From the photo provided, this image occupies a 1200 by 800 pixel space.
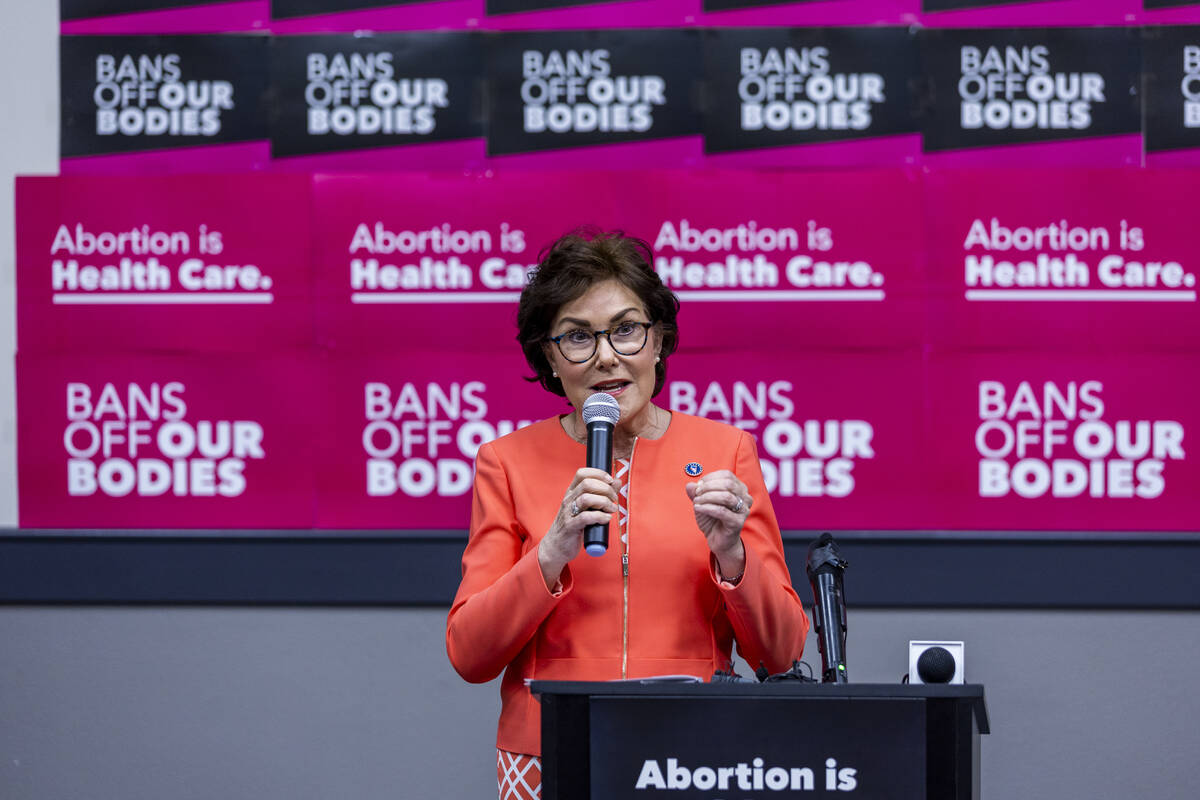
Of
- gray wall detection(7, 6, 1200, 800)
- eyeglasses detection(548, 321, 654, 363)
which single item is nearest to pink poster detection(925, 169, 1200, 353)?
gray wall detection(7, 6, 1200, 800)

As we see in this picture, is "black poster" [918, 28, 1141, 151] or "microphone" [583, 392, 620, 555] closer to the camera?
"microphone" [583, 392, 620, 555]

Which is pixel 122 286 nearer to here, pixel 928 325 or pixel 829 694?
pixel 928 325

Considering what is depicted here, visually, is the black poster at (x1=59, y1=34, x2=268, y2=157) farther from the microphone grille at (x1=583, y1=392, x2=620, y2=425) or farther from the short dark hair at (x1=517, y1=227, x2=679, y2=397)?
the microphone grille at (x1=583, y1=392, x2=620, y2=425)

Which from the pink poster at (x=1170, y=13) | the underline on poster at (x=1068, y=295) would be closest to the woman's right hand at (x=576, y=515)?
the underline on poster at (x=1068, y=295)

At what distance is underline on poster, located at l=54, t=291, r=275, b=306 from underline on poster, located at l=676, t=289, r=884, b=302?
3.99 feet

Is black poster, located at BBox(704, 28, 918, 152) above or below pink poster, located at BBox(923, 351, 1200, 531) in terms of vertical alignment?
above

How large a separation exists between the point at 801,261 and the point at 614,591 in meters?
1.77

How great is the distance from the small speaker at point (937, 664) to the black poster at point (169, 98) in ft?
8.21

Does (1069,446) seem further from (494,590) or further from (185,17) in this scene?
(185,17)

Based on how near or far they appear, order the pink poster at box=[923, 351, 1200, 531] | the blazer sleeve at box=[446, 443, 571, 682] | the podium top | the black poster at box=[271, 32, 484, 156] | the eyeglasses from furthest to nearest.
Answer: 1. the black poster at box=[271, 32, 484, 156]
2. the pink poster at box=[923, 351, 1200, 531]
3. the eyeglasses
4. the blazer sleeve at box=[446, 443, 571, 682]
5. the podium top

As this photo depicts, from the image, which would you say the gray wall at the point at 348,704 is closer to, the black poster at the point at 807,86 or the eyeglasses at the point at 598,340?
the black poster at the point at 807,86

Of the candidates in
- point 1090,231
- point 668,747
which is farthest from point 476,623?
point 1090,231

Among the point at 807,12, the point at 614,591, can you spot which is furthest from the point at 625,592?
the point at 807,12

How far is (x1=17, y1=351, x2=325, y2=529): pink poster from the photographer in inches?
133
